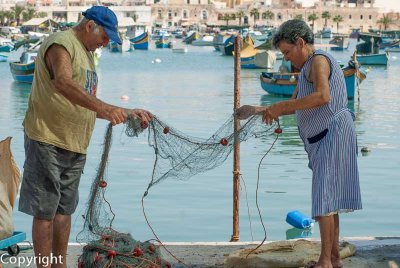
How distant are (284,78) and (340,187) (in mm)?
24224

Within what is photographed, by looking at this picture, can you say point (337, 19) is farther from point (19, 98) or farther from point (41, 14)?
point (19, 98)

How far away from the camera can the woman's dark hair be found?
561 centimetres

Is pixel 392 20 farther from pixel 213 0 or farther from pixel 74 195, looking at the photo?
pixel 74 195

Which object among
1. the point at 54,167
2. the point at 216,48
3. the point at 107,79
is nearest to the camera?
the point at 54,167

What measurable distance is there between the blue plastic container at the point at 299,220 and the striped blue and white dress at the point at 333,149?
4.72 m

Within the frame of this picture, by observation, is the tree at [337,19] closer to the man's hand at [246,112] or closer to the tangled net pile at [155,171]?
the tangled net pile at [155,171]

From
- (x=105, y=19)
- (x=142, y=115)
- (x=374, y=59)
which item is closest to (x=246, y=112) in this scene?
(x=142, y=115)

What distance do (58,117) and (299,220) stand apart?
5.60 m

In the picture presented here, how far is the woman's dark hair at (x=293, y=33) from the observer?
561 centimetres

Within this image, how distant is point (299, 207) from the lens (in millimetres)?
12180

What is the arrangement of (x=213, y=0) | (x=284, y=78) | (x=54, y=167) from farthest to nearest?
(x=213, y=0)
(x=284, y=78)
(x=54, y=167)

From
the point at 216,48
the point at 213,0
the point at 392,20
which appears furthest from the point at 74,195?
the point at 213,0

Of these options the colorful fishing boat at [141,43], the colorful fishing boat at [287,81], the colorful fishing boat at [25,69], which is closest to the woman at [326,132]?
the colorful fishing boat at [287,81]

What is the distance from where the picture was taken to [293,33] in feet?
18.4
